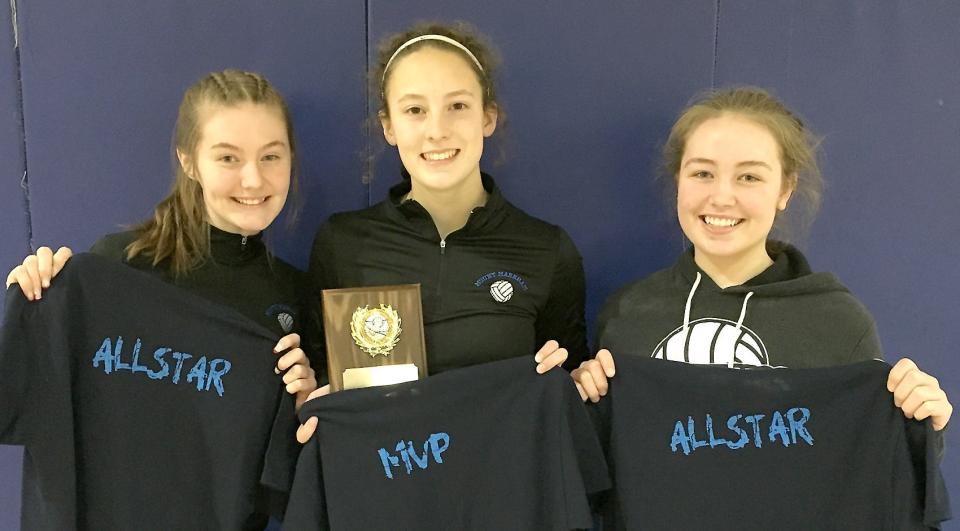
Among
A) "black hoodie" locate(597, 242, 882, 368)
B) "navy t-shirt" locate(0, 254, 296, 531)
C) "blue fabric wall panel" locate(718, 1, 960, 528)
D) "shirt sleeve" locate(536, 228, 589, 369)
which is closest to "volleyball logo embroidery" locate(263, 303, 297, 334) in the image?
"navy t-shirt" locate(0, 254, 296, 531)

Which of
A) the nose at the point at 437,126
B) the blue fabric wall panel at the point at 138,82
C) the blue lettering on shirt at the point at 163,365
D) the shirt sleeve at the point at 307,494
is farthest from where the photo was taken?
the blue fabric wall panel at the point at 138,82

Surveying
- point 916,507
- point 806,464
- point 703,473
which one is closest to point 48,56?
point 703,473

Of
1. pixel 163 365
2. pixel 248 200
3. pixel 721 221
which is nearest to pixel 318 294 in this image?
pixel 248 200

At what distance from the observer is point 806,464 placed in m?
1.29

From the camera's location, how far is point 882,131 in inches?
71.5

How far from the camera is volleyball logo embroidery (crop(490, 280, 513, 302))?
5.03 feet

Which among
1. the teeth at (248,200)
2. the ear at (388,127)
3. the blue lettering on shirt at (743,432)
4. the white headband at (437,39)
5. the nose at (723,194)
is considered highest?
the white headband at (437,39)

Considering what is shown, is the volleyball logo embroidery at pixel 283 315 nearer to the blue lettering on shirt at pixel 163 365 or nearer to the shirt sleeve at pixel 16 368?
the blue lettering on shirt at pixel 163 365

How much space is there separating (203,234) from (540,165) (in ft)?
2.60

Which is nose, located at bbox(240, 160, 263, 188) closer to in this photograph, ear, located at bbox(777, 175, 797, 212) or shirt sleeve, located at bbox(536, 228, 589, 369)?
shirt sleeve, located at bbox(536, 228, 589, 369)

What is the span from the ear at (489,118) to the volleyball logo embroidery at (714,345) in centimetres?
58

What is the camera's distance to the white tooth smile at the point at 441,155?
4.85ft

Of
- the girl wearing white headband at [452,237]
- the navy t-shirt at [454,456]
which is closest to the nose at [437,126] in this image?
the girl wearing white headband at [452,237]

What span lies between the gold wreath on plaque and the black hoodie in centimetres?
42
